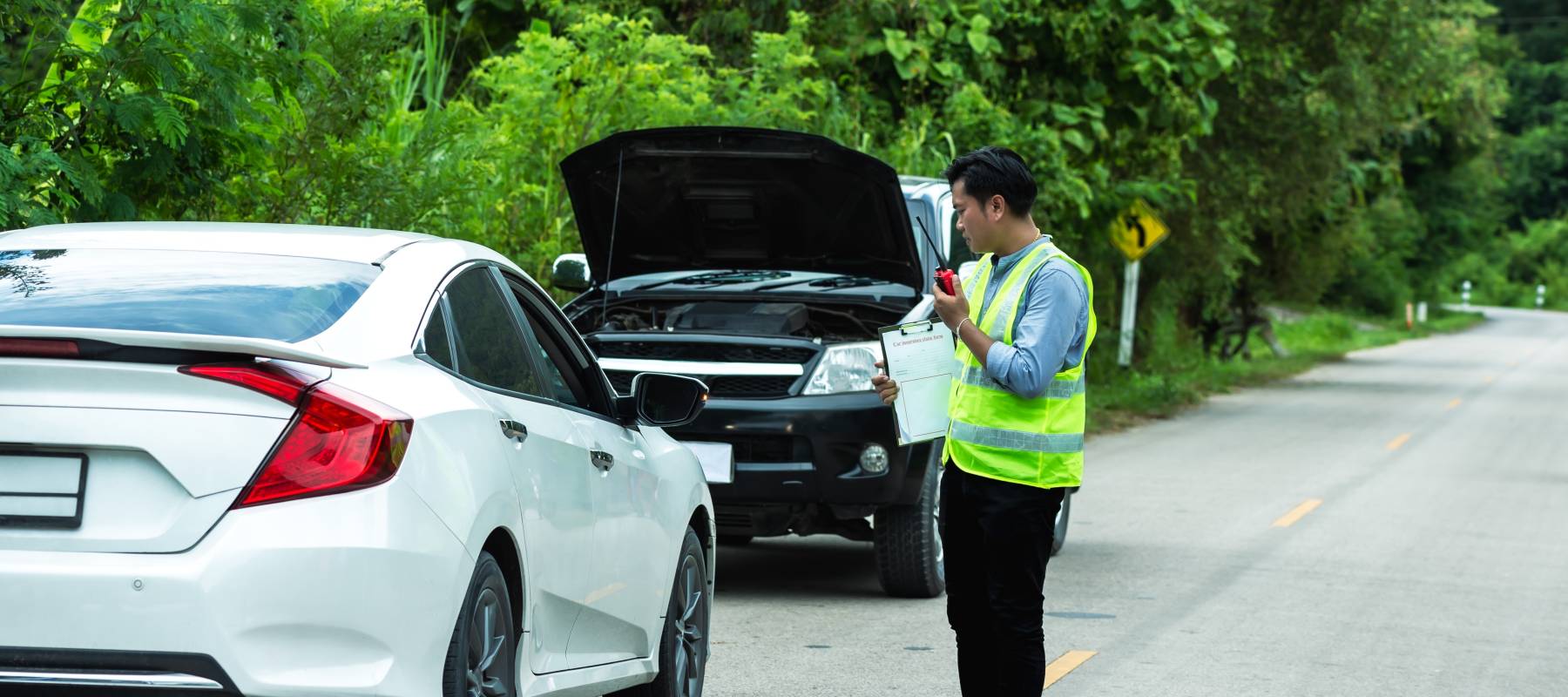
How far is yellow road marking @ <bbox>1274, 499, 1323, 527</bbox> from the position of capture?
1330cm

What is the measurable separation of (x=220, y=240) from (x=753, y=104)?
9951mm

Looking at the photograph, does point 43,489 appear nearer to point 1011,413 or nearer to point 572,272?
point 1011,413

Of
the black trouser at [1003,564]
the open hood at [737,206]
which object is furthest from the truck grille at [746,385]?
the black trouser at [1003,564]

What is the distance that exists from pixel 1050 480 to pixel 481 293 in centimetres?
163

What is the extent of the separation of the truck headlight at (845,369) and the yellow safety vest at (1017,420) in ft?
11.0

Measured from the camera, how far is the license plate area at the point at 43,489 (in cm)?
383

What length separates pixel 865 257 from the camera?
9.96 m

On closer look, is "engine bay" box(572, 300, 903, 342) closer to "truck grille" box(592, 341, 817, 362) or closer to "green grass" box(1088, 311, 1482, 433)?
"truck grille" box(592, 341, 817, 362)

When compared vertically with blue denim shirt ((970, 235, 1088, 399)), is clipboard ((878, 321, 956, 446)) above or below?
below

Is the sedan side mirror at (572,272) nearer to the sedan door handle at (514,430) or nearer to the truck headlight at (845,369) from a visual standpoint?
the truck headlight at (845,369)

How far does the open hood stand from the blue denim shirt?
3823 mm

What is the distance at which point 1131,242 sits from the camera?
2578 cm

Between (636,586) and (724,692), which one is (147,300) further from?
(724,692)

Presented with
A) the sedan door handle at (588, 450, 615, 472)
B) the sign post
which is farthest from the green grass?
the sedan door handle at (588, 450, 615, 472)
